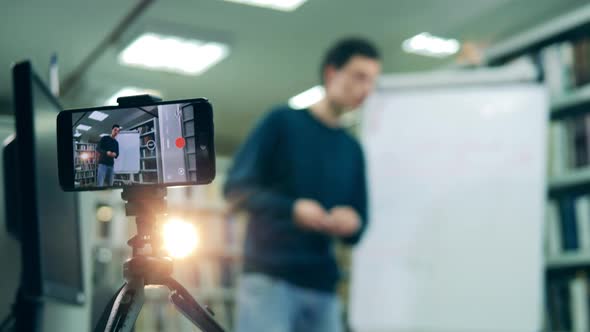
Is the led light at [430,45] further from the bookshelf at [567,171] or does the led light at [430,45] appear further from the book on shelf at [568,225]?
the book on shelf at [568,225]

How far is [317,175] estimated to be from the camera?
1819 mm

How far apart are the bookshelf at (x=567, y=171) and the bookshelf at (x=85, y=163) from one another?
2.09 metres

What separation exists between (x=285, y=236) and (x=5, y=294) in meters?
0.99

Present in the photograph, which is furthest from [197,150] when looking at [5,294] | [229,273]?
[229,273]

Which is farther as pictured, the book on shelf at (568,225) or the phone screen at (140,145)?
the book on shelf at (568,225)

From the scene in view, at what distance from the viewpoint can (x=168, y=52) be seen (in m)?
3.71

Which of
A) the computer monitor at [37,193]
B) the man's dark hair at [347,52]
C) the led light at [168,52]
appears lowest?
the computer monitor at [37,193]

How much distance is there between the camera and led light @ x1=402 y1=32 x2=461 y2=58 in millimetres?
3773

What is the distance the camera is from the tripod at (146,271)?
62 cm

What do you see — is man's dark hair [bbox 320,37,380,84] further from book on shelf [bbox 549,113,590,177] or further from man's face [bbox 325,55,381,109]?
book on shelf [bbox 549,113,590,177]

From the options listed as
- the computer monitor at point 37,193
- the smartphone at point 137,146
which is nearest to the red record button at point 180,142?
the smartphone at point 137,146

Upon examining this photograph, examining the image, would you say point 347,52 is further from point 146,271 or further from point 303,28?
point 303,28

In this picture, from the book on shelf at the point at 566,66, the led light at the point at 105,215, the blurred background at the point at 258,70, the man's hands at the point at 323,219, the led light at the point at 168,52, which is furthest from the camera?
the led light at the point at 105,215

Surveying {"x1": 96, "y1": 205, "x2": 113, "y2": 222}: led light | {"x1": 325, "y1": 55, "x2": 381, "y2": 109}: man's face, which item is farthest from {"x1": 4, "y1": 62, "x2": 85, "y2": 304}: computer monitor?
{"x1": 96, "y1": 205, "x2": 113, "y2": 222}: led light
